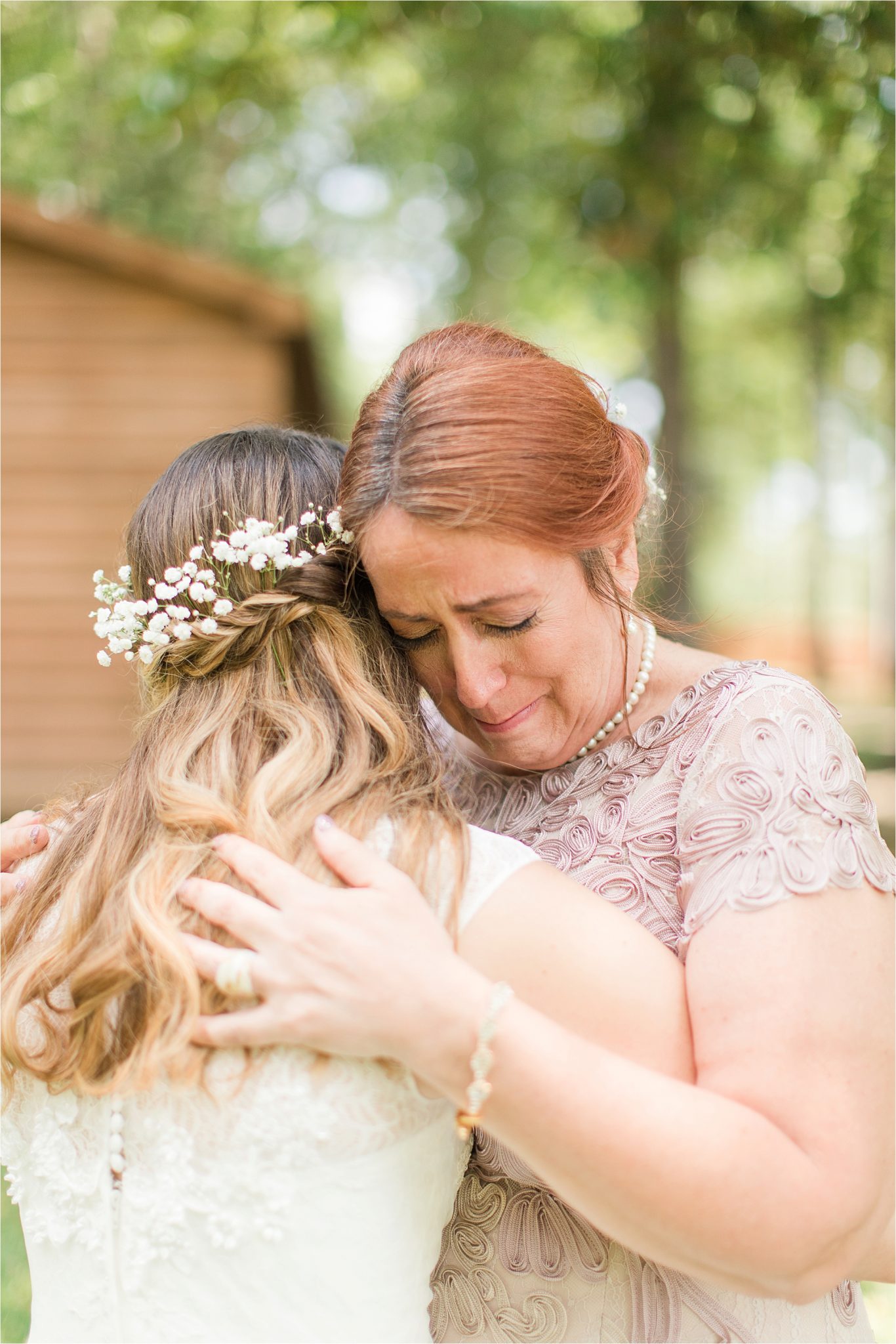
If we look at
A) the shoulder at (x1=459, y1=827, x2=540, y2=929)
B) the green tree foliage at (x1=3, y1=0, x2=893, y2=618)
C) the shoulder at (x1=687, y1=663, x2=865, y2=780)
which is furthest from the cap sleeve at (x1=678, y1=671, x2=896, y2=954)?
the green tree foliage at (x1=3, y1=0, x2=893, y2=618)

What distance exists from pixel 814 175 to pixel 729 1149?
38.9 feet

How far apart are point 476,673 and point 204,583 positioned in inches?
22.8

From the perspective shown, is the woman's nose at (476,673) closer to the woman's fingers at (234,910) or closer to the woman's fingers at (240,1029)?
the woman's fingers at (234,910)

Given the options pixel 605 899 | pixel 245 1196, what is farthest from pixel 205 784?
pixel 605 899

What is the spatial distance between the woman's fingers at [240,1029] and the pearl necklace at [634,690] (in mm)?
1153

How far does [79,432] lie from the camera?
10.6 metres

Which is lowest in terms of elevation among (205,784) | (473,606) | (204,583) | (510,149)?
(205,784)

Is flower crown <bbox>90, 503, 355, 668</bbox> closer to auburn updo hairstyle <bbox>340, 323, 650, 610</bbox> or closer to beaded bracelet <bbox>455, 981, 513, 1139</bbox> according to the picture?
auburn updo hairstyle <bbox>340, 323, 650, 610</bbox>

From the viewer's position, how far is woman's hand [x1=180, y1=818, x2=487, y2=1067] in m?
1.54

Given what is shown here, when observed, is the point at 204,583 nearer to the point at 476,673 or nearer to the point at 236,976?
the point at 476,673

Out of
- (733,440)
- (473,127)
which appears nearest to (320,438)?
(473,127)

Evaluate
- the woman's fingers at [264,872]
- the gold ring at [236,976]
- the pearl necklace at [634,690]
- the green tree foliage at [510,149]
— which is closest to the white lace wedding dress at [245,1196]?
the gold ring at [236,976]

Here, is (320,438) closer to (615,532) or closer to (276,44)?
(615,532)

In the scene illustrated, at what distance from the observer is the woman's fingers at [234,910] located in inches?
63.1
